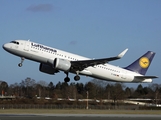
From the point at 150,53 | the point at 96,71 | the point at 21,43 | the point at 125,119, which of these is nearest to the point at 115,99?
the point at 150,53

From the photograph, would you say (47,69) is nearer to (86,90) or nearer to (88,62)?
(88,62)

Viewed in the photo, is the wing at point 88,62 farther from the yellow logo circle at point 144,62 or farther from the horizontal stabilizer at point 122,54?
the yellow logo circle at point 144,62

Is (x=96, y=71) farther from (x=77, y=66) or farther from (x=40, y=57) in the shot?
(x=40, y=57)

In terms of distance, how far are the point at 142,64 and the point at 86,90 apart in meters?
77.9

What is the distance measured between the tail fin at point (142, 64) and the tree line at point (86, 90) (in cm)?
4858

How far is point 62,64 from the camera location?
50.9 meters

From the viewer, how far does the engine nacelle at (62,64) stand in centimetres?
5047

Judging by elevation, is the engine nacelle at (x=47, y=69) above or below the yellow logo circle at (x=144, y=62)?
below

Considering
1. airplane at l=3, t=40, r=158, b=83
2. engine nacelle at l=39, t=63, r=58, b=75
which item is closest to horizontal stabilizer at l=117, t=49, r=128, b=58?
airplane at l=3, t=40, r=158, b=83

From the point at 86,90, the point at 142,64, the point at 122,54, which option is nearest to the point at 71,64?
the point at 122,54

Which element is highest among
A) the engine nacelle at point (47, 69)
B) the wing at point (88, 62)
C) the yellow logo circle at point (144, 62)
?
the yellow logo circle at point (144, 62)

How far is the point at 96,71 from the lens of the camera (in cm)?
5459

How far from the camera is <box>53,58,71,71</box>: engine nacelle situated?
5047 centimetres

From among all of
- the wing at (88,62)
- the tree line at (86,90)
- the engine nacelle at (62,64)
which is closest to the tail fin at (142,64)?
the wing at (88,62)
